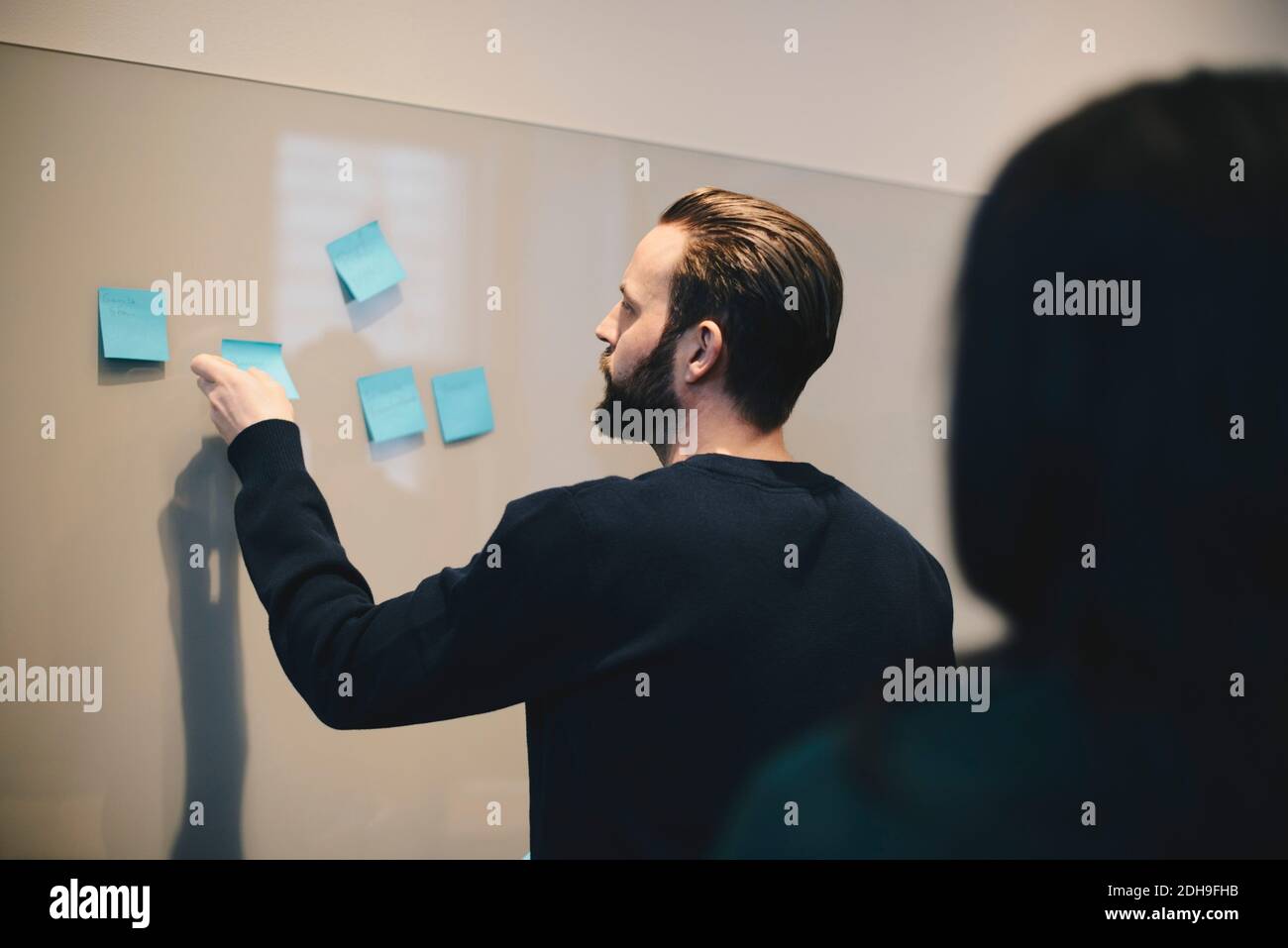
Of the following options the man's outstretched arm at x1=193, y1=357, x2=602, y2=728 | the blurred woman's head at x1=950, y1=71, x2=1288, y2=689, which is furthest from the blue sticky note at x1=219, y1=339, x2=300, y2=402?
the blurred woman's head at x1=950, y1=71, x2=1288, y2=689

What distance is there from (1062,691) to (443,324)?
993mm

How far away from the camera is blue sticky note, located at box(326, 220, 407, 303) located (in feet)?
3.50

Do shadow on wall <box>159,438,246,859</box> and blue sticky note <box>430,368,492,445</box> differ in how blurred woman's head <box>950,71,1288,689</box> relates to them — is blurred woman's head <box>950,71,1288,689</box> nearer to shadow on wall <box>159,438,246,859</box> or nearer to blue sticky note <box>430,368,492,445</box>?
blue sticky note <box>430,368,492,445</box>

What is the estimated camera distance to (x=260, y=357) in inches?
40.4

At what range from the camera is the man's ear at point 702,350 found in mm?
917

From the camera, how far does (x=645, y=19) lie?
1.24 meters

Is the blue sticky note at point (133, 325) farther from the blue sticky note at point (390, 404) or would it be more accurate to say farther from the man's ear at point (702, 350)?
the man's ear at point (702, 350)

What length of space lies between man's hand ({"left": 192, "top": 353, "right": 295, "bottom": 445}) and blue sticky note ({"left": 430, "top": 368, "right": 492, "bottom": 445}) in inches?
7.2

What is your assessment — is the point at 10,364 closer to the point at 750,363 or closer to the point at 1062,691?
the point at 750,363

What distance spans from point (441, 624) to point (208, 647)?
0.36m

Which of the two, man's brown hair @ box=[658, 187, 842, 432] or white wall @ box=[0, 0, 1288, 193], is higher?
white wall @ box=[0, 0, 1288, 193]
